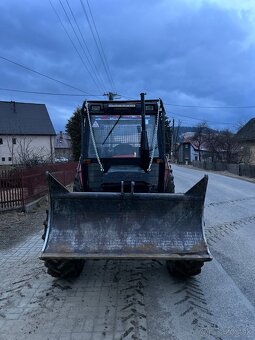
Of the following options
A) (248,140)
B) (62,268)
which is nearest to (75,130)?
(248,140)

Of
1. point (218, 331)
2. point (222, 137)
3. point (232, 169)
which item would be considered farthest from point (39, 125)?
point (218, 331)

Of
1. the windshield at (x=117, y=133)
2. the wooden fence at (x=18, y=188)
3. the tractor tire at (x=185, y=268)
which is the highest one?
the windshield at (x=117, y=133)

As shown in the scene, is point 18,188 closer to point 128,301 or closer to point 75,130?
point 128,301

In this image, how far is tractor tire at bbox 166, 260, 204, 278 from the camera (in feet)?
18.4

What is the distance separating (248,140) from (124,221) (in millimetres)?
48281

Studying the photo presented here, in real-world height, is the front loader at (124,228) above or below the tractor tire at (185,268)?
above

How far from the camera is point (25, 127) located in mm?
64562

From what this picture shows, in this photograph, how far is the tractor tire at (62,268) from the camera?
5.64 m

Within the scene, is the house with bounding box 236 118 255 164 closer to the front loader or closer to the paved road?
the paved road

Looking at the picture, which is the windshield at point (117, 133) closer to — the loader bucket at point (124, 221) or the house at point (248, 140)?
the loader bucket at point (124, 221)

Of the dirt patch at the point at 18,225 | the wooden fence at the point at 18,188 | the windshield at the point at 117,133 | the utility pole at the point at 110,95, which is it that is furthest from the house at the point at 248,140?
the windshield at the point at 117,133

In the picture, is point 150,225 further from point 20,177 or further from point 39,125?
point 39,125

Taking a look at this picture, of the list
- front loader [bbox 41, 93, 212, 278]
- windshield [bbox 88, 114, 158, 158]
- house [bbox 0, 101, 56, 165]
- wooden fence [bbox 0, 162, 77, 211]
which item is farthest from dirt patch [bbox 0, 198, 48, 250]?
house [bbox 0, 101, 56, 165]

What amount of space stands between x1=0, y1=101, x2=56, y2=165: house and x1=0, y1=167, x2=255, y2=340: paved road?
5558 cm
